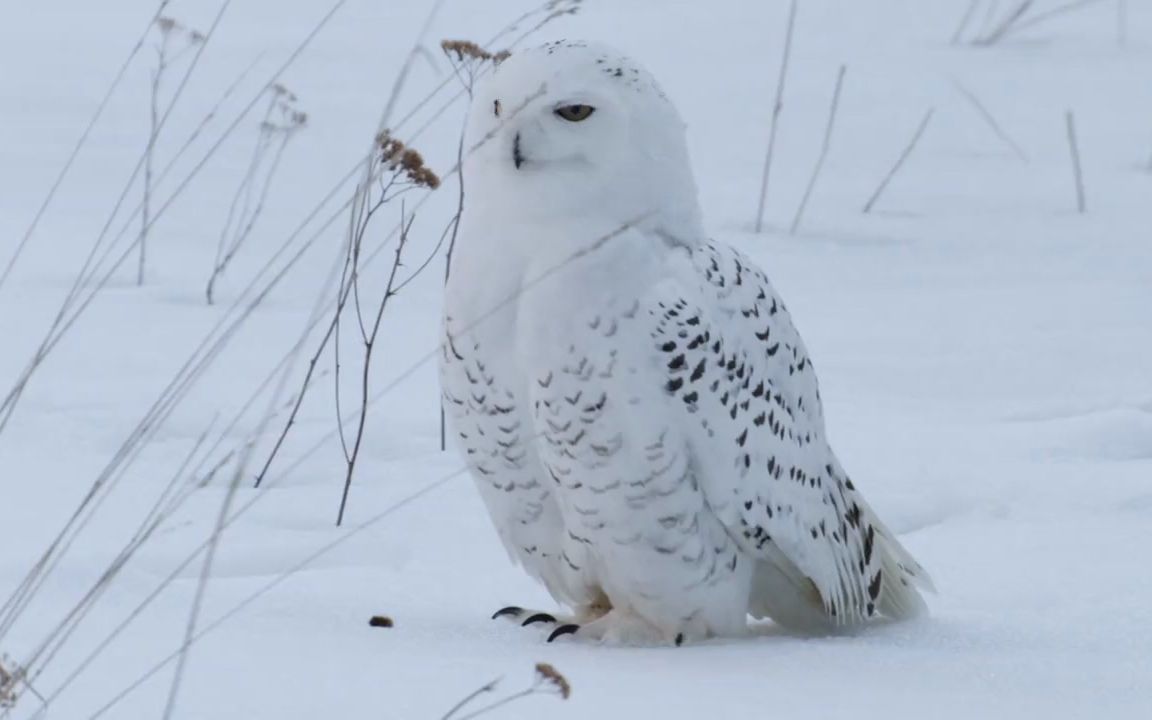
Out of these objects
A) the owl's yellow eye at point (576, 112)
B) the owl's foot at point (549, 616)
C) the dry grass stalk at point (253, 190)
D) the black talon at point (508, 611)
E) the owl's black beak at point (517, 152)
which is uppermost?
the owl's yellow eye at point (576, 112)

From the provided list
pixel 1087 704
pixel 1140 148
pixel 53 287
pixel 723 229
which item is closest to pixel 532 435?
pixel 1087 704

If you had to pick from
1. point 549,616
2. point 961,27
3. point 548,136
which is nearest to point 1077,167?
point 961,27

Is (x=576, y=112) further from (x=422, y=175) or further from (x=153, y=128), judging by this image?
(x=153, y=128)

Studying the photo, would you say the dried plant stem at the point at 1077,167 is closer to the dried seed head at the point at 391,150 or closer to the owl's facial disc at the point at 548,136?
the dried seed head at the point at 391,150

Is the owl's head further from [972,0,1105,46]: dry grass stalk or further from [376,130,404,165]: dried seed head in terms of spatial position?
[972,0,1105,46]: dry grass stalk

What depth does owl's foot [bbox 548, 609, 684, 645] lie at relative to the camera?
3301 millimetres

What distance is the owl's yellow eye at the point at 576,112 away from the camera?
121 inches

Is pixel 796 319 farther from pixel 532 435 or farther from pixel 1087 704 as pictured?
pixel 1087 704

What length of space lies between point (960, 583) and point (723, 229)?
9.38ft

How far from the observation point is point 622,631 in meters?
3.30

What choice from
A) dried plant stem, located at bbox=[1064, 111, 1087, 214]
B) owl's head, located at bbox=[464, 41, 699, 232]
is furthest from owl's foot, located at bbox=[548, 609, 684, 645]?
dried plant stem, located at bbox=[1064, 111, 1087, 214]

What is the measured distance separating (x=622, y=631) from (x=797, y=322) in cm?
253

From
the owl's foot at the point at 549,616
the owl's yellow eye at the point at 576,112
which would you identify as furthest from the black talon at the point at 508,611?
the owl's yellow eye at the point at 576,112

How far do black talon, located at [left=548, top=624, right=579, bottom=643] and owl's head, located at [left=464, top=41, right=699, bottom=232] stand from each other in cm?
67
